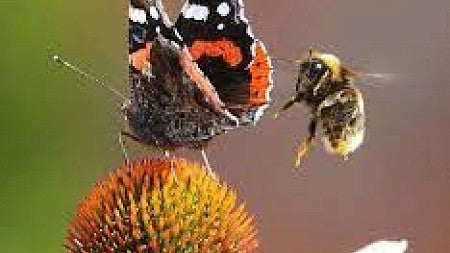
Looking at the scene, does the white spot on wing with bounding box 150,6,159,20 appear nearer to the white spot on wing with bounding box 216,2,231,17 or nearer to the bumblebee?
the white spot on wing with bounding box 216,2,231,17

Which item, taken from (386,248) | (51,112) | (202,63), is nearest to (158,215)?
(202,63)

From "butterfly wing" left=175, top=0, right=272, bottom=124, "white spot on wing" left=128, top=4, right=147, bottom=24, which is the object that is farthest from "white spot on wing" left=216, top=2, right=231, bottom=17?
"white spot on wing" left=128, top=4, right=147, bottom=24

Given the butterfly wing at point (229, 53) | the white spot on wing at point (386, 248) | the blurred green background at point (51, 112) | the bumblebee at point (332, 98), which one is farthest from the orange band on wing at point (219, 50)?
the blurred green background at point (51, 112)

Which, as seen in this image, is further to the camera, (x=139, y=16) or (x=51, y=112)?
(x=51, y=112)

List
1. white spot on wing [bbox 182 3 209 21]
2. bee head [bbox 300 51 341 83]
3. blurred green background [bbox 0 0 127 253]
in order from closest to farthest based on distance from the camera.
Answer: bee head [bbox 300 51 341 83]
white spot on wing [bbox 182 3 209 21]
blurred green background [bbox 0 0 127 253]

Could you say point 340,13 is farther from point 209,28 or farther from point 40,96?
point 209,28

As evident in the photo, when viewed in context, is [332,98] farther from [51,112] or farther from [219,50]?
[51,112]

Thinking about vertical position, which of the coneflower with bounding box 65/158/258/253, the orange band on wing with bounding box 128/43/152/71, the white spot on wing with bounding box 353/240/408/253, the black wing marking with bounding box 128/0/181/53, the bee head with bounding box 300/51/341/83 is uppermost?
the black wing marking with bounding box 128/0/181/53
